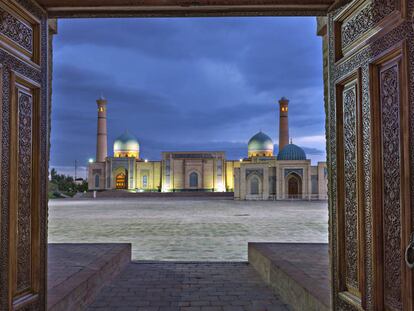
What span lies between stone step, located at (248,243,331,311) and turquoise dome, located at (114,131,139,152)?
43013 mm

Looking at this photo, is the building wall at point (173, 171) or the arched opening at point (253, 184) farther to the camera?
the building wall at point (173, 171)

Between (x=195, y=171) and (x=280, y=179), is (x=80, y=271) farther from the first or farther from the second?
(x=195, y=171)

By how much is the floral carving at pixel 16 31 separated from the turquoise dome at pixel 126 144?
45605mm

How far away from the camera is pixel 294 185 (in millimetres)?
33969

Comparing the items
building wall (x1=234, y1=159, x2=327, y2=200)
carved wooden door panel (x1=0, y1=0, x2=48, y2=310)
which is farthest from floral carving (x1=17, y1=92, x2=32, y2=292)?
building wall (x1=234, y1=159, x2=327, y2=200)

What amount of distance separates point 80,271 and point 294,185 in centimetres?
3087

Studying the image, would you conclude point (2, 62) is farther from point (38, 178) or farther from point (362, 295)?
point (362, 295)

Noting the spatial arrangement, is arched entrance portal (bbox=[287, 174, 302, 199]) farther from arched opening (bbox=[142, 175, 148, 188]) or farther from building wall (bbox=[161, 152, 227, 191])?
arched opening (bbox=[142, 175, 148, 188])

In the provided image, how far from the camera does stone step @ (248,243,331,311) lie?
3506 millimetres

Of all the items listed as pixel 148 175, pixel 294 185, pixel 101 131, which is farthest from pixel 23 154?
pixel 101 131

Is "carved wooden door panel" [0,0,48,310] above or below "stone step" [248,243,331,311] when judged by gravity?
above

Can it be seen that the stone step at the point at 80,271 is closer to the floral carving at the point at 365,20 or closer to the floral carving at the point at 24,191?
the floral carving at the point at 24,191

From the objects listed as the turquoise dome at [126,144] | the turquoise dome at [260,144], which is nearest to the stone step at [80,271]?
the turquoise dome at [260,144]

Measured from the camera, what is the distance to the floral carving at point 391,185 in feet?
7.09
